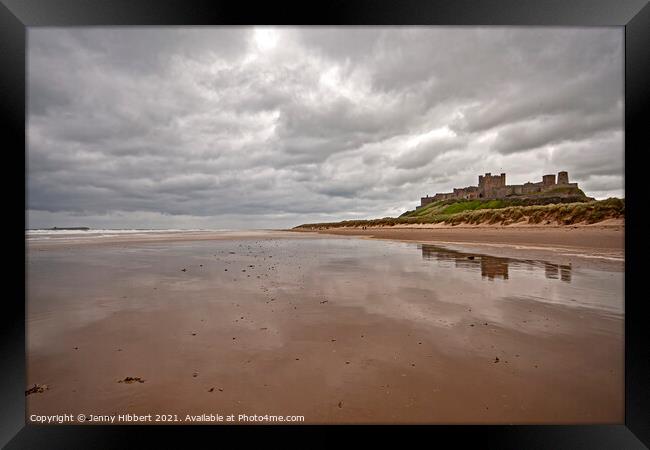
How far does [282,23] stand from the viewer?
9.87 feet

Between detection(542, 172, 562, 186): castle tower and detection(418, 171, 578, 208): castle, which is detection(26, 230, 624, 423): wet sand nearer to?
detection(418, 171, 578, 208): castle

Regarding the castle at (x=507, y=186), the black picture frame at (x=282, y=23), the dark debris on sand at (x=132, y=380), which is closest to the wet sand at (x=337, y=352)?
the dark debris on sand at (x=132, y=380)

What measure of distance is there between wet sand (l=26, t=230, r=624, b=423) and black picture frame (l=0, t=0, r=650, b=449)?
0.17 meters

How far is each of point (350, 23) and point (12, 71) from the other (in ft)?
12.1

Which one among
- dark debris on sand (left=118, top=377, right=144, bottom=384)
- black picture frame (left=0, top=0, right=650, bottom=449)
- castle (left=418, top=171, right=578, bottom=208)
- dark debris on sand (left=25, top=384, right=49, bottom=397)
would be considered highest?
castle (left=418, top=171, right=578, bottom=208)

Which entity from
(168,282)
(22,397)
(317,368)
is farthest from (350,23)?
(168,282)

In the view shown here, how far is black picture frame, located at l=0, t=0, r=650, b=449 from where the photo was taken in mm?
2551

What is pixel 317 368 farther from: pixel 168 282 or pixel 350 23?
pixel 168 282

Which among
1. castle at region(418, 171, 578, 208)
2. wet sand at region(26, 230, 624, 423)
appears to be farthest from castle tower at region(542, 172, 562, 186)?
wet sand at region(26, 230, 624, 423)

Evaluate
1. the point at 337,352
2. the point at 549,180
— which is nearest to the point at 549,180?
the point at 549,180

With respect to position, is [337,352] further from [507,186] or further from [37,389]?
[507,186]

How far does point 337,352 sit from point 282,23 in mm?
3985

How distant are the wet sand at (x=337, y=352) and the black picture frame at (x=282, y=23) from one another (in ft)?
0.57

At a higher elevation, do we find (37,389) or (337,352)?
(337,352)
